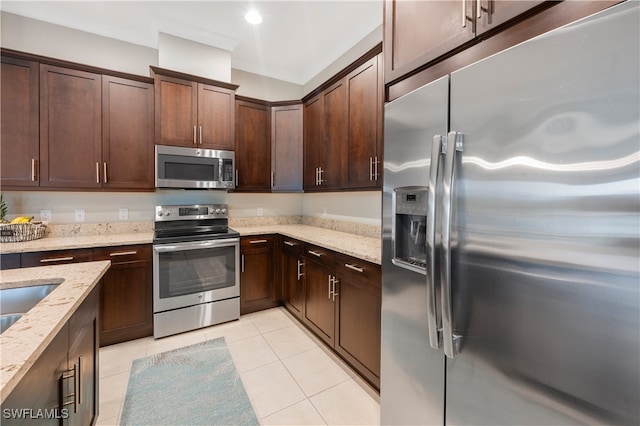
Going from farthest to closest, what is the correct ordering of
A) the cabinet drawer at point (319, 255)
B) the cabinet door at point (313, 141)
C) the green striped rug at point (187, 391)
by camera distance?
the cabinet door at point (313, 141), the cabinet drawer at point (319, 255), the green striped rug at point (187, 391)

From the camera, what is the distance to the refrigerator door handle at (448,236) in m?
0.99

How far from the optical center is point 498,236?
2.93 ft

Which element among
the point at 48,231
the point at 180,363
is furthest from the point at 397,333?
the point at 48,231

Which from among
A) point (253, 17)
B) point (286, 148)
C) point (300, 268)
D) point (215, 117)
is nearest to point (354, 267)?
point (300, 268)

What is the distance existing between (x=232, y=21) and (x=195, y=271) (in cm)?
250

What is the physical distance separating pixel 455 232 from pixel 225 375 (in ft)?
6.51

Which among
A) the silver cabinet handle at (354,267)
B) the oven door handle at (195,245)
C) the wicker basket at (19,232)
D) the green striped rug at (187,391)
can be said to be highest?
the wicker basket at (19,232)

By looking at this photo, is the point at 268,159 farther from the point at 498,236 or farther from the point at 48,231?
the point at 498,236

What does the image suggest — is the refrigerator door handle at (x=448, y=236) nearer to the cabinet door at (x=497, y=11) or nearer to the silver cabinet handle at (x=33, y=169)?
the cabinet door at (x=497, y=11)

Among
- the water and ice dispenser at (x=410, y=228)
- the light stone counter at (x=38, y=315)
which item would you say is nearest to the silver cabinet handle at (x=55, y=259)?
the light stone counter at (x=38, y=315)

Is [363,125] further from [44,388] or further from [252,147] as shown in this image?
[44,388]

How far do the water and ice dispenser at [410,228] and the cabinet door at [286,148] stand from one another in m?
2.14

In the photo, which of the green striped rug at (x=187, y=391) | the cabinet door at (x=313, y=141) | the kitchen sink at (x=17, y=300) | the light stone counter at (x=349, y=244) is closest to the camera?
the kitchen sink at (x=17, y=300)

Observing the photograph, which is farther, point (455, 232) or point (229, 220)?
point (229, 220)
